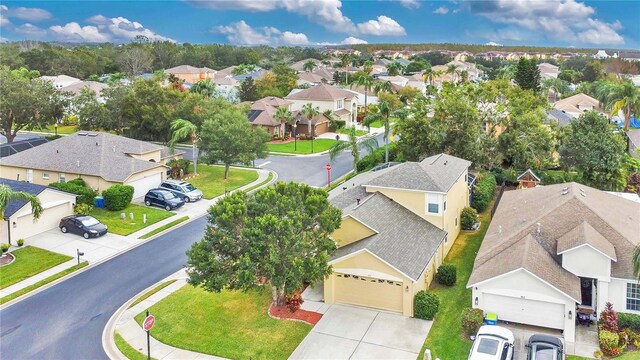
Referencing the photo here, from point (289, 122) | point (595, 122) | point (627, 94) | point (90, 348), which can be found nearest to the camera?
point (90, 348)

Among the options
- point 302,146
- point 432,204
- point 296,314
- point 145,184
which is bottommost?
point 296,314

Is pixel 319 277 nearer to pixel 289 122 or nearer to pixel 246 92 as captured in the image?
pixel 289 122

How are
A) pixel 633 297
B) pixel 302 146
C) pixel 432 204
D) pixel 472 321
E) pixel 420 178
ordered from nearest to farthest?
pixel 472 321
pixel 633 297
pixel 432 204
pixel 420 178
pixel 302 146

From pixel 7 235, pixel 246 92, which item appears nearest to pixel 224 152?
pixel 7 235

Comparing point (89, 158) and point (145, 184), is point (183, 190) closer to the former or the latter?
point (145, 184)

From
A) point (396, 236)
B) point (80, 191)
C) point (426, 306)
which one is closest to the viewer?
point (426, 306)

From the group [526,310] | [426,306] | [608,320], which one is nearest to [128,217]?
Answer: [426,306]

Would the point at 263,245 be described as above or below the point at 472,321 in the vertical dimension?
above
